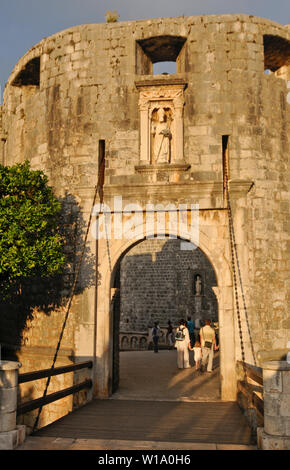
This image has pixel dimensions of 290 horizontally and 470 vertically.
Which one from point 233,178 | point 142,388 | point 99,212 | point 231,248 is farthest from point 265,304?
point 99,212

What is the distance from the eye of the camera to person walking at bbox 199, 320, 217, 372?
11305mm

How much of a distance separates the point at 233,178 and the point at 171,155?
→ 1.53 metres

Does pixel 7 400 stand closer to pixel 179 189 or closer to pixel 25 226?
pixel 25 226

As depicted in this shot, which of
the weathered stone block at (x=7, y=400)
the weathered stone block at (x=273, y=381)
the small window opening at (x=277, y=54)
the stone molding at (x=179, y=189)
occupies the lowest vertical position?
the weathered stone block at (x=7, y=400)

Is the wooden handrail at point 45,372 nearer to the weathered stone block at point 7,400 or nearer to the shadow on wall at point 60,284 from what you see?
the weathered stone block at point 7,400

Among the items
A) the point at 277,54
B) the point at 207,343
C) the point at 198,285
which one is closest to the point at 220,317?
the point at 207,343

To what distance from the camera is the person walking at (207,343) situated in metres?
11.3

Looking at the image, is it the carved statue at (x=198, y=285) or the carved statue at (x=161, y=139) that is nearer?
the carved statue at (x=161, y=139)

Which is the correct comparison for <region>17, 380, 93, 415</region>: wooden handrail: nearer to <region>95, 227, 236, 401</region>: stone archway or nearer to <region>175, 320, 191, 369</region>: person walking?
<region>95, 227, 236, 401</region>: stone archway

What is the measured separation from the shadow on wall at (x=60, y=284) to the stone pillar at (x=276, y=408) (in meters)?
4.99

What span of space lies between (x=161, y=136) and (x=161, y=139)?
0.07 meters

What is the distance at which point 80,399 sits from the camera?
29.0ft

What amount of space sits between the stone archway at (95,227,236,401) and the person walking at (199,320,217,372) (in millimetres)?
2432

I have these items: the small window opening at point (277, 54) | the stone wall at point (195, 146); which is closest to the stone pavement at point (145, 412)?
the stone wall at point (195, 146)
